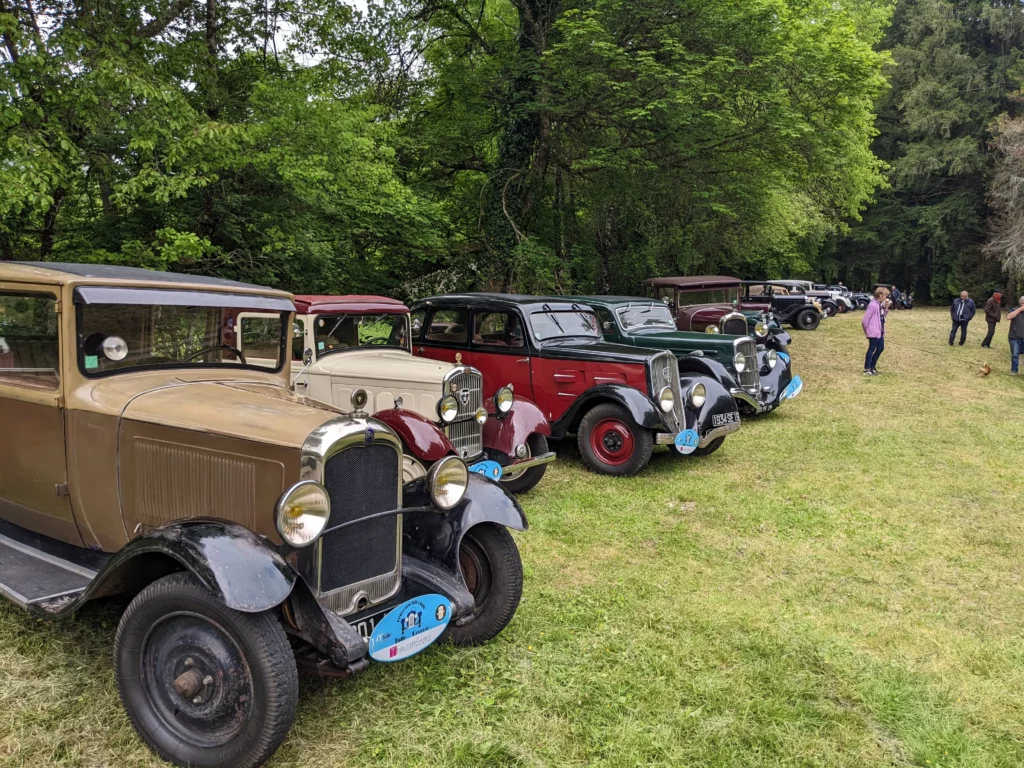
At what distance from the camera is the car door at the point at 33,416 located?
11.3ft

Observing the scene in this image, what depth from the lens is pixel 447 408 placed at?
5.68 m

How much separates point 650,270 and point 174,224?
1182 cm

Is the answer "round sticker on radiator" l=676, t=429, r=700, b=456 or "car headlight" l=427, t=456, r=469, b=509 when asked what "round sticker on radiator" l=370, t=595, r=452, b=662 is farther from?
"round sticker on radiator" l=676, t=429, r=700, b=456

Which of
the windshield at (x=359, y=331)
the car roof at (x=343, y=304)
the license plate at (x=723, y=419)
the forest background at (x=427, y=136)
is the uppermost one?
the forest background at (x=427, y=136)

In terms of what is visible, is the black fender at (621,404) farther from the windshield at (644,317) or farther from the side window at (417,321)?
the windshield at (644,317)

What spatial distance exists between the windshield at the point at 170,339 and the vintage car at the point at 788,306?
19.2 metres

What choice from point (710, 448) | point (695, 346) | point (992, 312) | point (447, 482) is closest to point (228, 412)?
point (447, 482)

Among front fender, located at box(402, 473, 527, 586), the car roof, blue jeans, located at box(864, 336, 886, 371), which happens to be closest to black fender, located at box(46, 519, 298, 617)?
front fender, located at box(402, 473, 527, 586)

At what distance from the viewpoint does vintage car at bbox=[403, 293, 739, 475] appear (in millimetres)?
7145

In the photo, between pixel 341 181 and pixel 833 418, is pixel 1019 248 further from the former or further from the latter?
pixel 341 181

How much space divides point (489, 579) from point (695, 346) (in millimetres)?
6525

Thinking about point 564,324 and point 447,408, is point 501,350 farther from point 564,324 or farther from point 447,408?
point 447,408

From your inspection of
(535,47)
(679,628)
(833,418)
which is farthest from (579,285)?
(679,628)

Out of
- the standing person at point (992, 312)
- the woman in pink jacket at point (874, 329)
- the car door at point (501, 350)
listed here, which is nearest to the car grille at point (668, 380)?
the car door at point (501, 350)
